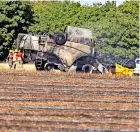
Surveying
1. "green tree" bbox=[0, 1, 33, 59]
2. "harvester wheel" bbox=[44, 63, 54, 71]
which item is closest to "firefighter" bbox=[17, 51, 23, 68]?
"harvester wheel" bbox=[44, 63, 54, 71]

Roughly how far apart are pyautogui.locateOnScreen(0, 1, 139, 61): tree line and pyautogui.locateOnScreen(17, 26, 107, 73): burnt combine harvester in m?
1.98

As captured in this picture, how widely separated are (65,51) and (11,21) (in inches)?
272

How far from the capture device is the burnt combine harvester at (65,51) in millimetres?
18000

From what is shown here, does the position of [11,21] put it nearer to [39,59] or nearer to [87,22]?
[87,22]

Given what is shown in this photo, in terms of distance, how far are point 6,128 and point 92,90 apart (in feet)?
11.5

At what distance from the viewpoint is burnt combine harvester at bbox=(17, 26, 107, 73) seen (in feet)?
59.1

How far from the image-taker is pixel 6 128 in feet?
20.4

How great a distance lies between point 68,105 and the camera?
25.5 ft

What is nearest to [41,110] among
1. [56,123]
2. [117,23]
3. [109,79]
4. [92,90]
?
[56,123]

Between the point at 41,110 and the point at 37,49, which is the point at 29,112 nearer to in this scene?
the point at 41,110

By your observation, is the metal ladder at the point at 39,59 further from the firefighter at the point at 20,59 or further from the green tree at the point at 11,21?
the green tree at the point at 11,21

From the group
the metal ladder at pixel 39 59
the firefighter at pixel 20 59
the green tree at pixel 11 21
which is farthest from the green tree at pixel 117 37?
the green tree at pixel 11 21

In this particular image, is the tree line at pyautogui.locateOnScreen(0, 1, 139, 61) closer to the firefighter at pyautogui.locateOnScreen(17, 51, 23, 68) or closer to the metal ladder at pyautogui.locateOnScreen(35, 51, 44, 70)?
the metal ladder at pyautogui.locateOnScreen(35, 51, 44, 70)

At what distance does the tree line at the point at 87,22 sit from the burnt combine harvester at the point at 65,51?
1980 mm
